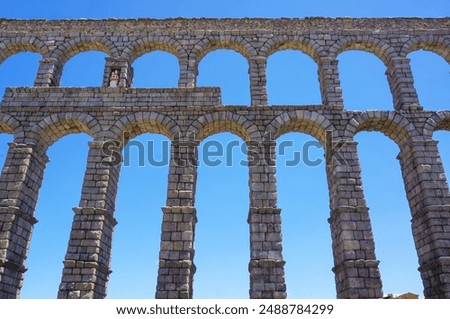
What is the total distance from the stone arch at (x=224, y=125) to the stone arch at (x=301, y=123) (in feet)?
2.00

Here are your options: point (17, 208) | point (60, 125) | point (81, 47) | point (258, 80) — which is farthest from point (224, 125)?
point (17, 208)

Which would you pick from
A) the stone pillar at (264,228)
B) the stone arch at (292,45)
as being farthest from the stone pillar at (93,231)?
the stone arch at (292,45)

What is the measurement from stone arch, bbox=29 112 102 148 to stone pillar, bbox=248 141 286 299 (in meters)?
5.69

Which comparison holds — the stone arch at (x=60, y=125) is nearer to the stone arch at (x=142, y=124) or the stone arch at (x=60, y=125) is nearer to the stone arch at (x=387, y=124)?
the stone arch at (x=142, y=124)

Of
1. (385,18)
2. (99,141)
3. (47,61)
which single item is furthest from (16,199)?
(385,18)

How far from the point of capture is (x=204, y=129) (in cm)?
1441

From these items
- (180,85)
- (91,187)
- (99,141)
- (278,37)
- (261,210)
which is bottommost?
(261,210)

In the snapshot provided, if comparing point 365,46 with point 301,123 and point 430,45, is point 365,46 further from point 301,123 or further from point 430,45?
point 301,123

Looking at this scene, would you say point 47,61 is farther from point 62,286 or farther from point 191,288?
point 191,288

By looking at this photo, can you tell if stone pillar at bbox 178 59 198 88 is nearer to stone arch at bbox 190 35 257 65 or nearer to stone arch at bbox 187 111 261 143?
stone arch at bbox 190 35 257 65

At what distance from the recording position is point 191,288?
1187cm

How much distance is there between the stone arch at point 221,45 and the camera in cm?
1617

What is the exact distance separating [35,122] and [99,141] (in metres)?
2.59

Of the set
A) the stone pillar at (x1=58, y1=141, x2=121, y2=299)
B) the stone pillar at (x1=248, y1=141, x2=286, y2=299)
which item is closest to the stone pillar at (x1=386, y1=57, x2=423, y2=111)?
the stone pillar at (x1=248, y1=141, x2=286, y2=299)
